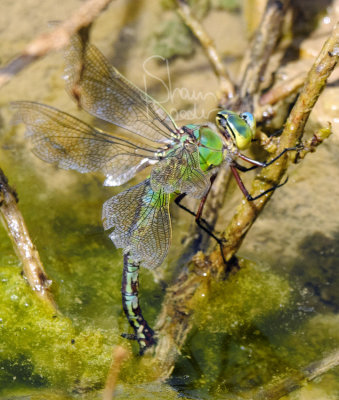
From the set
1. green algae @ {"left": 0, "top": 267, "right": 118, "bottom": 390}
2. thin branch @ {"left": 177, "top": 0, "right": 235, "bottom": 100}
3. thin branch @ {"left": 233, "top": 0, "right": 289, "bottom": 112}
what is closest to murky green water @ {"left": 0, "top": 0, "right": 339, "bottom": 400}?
green algae @ {"left": 0, "top": 267, "right": 118, "bottom": 390}

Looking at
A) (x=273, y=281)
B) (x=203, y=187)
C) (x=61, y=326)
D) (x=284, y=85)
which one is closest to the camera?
(x=203, y=187)

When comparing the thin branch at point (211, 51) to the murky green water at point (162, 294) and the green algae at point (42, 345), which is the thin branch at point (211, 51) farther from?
the green algae at point (42, 345)

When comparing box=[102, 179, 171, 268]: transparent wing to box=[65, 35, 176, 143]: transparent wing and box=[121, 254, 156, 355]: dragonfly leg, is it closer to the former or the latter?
box=[121, 254, 156, 355]: dragonfly leg

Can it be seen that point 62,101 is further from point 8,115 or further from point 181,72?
point 181,72

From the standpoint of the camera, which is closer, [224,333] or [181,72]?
[224,333]

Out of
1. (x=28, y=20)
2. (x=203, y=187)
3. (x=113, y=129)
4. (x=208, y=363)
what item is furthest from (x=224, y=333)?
(x=28, y=20)

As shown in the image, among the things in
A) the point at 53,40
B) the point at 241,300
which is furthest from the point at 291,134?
the point at 53,40
